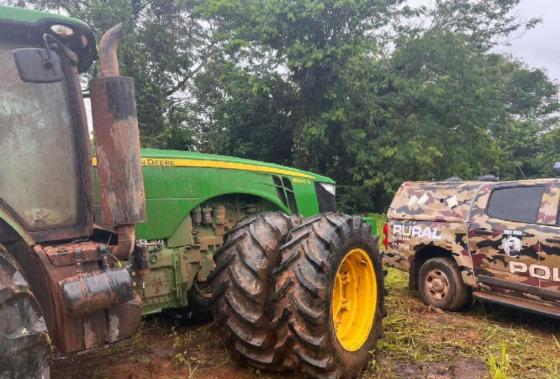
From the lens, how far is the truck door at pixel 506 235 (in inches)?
213

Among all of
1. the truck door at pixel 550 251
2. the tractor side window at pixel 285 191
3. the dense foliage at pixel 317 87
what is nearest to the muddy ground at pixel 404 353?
the truck door at pixel 550 251

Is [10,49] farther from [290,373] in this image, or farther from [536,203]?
[536,203]

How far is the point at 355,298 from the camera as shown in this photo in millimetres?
4207

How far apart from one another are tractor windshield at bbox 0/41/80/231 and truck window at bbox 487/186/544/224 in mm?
4640

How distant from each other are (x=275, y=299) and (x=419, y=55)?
15760 mm

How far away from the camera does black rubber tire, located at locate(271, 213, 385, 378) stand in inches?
134

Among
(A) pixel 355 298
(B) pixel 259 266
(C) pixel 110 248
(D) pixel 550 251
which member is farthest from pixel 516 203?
(C) pixel 110 248

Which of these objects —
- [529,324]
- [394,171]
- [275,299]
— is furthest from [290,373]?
[394,171]

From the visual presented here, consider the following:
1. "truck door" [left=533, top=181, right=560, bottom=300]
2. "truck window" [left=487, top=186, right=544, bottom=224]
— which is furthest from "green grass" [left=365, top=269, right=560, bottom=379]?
"truck window" [left=487, top=186, right=544, bottom=224]

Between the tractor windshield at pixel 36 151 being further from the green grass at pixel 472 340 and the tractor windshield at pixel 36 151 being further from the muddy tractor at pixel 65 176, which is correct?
the green grass at pixel 472 340

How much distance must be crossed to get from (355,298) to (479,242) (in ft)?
7.79

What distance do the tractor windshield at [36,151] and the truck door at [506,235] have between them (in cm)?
453

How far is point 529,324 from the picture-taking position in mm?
5750

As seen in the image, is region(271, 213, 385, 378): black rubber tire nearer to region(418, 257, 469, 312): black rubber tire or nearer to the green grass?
the green grass
